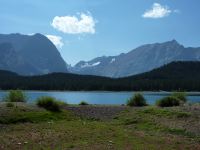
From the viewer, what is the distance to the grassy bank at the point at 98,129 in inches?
757

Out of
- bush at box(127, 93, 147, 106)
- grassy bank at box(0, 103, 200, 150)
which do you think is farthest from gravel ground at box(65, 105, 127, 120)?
bush at box(127, 93, 147, 106)

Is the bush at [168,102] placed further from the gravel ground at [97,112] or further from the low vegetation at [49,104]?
the low vegetation at [49,104]

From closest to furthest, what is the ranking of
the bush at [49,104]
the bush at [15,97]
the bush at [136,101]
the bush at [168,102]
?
the bush at [49,104], the bush at [168,102], the bush at [136,101], the bush at [15,97]

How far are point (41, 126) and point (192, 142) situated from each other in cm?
858

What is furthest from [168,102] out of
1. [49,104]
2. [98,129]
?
[98,129]

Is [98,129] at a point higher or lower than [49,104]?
lower

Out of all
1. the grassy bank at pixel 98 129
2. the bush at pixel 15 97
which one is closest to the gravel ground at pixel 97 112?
the grassy bank at pixel 98 129

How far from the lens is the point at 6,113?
2717cm

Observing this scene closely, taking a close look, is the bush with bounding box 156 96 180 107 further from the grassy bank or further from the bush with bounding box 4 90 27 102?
the bush with bounding box 4 90 27 102

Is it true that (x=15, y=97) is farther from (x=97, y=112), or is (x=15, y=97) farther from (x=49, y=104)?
(x=97, y=112)

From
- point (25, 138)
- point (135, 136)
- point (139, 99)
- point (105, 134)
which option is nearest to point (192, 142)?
point (135, 136)

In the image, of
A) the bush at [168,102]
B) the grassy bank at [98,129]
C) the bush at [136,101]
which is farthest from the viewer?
the bush at [136,101]

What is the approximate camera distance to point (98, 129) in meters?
23.8

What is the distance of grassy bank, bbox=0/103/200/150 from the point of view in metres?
19.2
